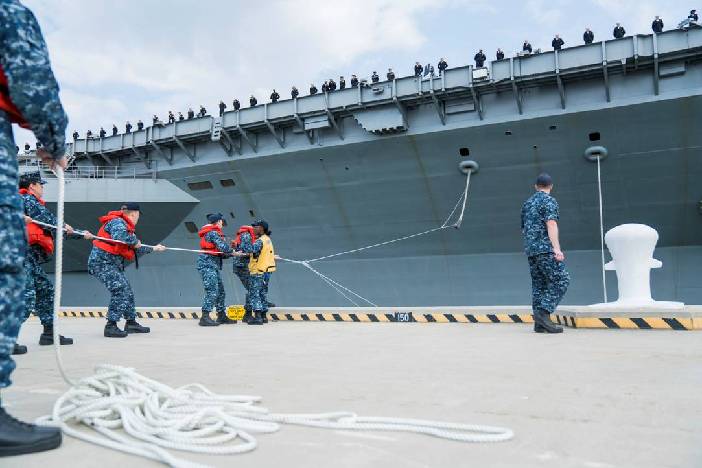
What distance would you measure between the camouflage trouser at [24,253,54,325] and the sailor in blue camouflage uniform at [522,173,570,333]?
5404 mm

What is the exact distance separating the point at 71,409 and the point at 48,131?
3.93 feet

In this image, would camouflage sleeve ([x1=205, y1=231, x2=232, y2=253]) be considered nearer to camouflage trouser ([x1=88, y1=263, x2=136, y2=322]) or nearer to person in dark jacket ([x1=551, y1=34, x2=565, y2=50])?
camouflage trouser ([x1=88, y1=263, x2=136, y2=322])

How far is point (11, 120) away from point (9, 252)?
0.54 metres

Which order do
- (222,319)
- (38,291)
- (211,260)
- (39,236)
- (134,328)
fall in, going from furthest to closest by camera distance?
(222,319) → (211,260) → (134,328) → (38,291) → (39,236)

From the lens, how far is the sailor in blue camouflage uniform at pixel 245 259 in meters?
9.38

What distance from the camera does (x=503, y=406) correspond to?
264 cm

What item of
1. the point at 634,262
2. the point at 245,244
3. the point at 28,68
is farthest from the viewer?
the point at 245,244

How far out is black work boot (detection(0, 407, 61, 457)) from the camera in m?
1.96

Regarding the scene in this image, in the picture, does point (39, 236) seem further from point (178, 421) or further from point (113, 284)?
point (178, 421)

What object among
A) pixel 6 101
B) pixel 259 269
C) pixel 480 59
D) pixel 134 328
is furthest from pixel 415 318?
pixel 480 59

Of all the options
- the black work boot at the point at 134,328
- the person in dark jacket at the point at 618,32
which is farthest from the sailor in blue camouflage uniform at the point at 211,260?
the person in dark jacket at the point at 618,32

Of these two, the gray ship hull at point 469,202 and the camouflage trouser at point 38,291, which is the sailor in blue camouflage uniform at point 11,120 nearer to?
the camouflage trouser at point 38,291

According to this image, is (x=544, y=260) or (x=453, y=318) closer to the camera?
(x=544, y=260)

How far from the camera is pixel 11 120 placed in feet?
7.30
